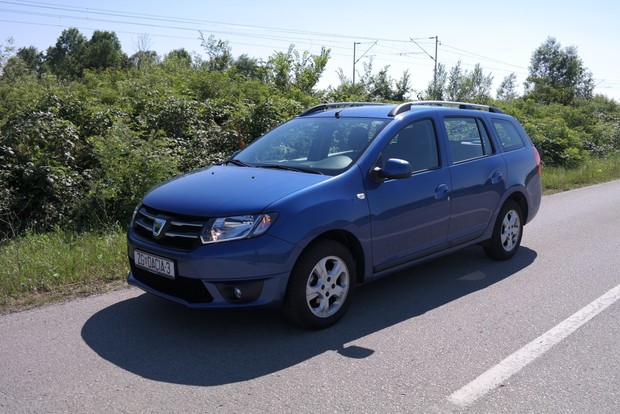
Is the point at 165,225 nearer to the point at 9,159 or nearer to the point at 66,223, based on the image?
the point at 66,223

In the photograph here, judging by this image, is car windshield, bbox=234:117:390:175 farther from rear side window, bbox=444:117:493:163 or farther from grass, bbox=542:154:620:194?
grass, bbox=542:154:620:194

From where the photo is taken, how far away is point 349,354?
4.27m

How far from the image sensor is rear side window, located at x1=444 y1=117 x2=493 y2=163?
6.08 meters

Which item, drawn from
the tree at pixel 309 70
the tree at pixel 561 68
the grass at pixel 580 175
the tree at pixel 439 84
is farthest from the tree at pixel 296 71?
the tree at pixel 561 68

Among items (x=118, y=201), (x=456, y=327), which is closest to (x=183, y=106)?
(x=118, y=201)

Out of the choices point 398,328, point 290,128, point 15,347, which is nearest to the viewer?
point 15,347

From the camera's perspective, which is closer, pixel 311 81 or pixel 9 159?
pixel 9 159

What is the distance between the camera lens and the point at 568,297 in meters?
5.62

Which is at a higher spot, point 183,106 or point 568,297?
point 183,106

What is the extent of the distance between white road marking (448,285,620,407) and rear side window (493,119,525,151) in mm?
2107

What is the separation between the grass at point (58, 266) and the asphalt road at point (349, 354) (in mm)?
350

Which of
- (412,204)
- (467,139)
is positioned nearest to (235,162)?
(412,204)

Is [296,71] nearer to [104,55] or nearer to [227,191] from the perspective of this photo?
[227,191]

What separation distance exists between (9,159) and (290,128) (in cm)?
462
